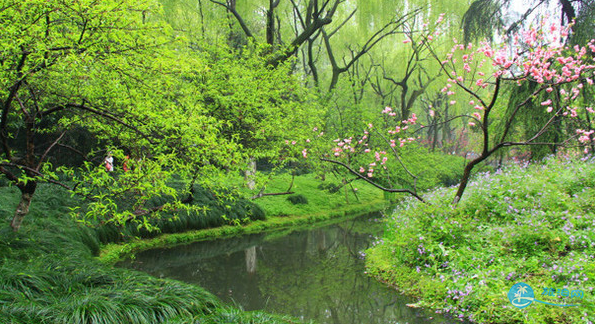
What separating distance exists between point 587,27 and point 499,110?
569 centimetres

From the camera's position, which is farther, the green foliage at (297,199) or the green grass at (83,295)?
the green foliage at (297,199)

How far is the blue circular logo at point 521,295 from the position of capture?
15.9 feet

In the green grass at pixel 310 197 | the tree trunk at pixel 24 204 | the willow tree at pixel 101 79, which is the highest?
the willow tree at pixel 101 79

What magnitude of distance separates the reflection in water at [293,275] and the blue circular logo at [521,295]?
84cm

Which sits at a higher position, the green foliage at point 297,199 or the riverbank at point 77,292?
the riverbank at point 77,292

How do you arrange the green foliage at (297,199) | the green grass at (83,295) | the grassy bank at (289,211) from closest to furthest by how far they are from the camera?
the green grass at (83,295) → the grassy bank at (289,211) → the green foliage at (297,199)

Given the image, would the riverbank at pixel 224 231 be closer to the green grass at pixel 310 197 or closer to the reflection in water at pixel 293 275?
the green grass at pixel 310 197

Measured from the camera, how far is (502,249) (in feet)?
19.1

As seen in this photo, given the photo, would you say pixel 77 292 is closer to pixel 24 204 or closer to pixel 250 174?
pixel 24 204

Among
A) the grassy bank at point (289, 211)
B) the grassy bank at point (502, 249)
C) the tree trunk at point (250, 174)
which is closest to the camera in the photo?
the grassy bank at point (502, 249)

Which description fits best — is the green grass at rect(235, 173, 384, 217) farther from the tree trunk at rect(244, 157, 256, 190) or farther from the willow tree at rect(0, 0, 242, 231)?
the willow tree at rect(0, 0, 242, 231)

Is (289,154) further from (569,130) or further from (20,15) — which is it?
(20,15)

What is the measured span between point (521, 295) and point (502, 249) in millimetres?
971

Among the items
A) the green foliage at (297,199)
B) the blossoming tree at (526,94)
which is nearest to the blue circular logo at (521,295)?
the blossoming tree at (526,94)
